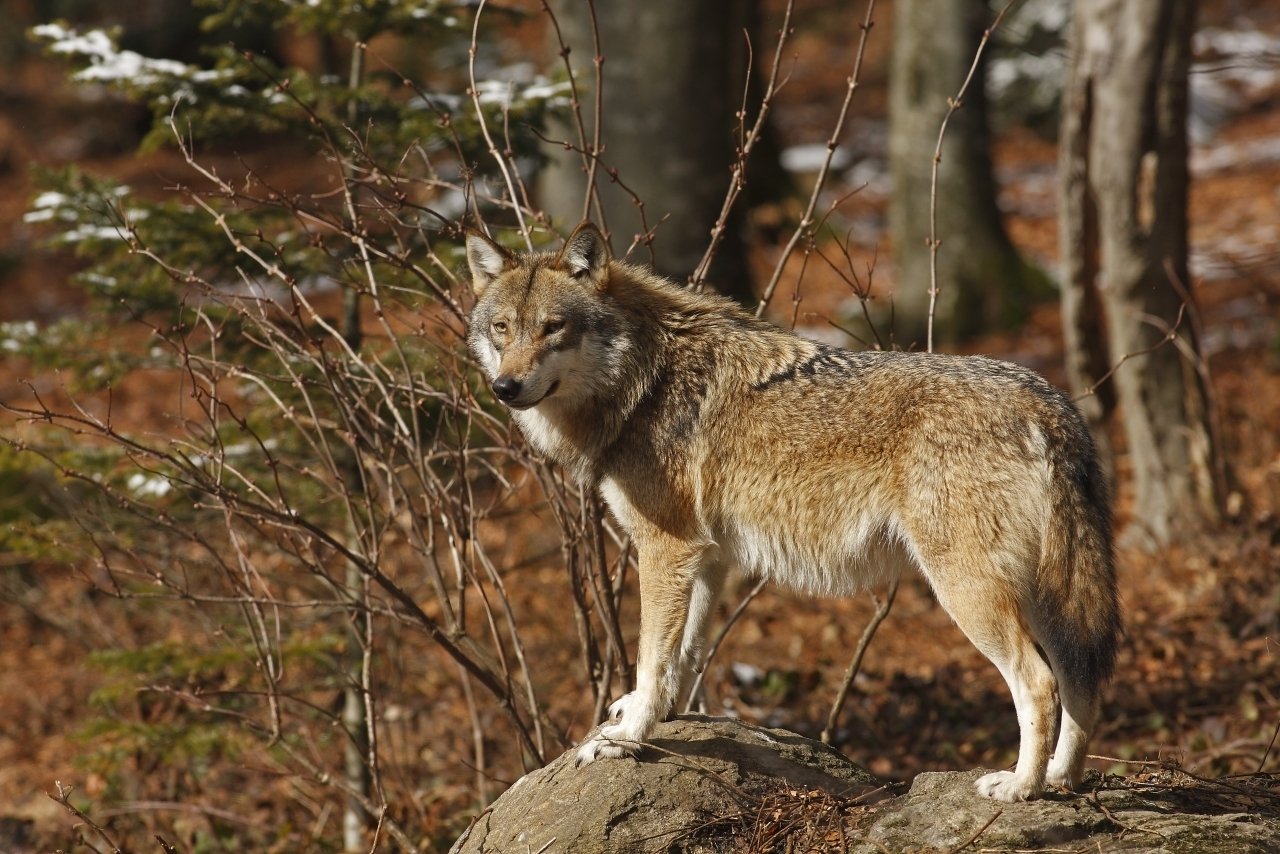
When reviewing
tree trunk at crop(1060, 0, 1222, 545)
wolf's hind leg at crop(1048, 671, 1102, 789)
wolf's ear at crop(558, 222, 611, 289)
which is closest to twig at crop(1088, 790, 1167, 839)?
wolf's hind leg at crop(1048, 671, 1102, 789)

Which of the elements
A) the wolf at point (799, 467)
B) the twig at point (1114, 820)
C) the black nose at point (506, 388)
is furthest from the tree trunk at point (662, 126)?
the twig at point (1114, 820)

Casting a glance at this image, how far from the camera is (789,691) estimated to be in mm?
9180

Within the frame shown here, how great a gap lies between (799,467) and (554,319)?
3.93 feet

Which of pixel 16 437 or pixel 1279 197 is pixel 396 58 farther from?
pixel 16 437

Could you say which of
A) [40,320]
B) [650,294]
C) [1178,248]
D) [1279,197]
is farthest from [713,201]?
[40,320]

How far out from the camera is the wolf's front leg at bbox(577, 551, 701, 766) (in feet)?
17.5

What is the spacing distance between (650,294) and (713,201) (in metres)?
6.21

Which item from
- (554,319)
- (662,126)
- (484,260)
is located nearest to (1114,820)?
(554,319)

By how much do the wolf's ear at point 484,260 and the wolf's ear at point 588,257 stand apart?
302 mm

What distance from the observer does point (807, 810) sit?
5066 mm

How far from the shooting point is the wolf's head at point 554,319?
5457mm

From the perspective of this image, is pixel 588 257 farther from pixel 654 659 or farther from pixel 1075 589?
pixel 1075 589

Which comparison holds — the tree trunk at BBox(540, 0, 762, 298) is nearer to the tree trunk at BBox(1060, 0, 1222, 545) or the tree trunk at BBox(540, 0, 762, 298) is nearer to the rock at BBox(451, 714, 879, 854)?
the tree trunk at BBox(1060, 0, 1222, 545)

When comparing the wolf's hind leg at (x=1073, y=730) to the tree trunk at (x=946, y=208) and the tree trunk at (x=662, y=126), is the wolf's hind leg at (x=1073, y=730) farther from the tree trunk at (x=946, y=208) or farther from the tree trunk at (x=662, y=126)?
the tree trunk at (x=946, y=208)
